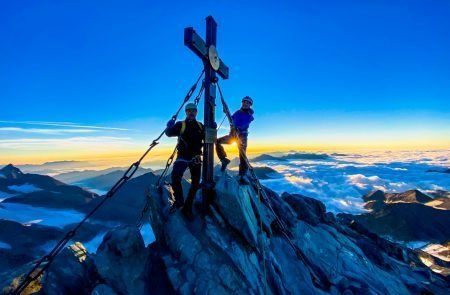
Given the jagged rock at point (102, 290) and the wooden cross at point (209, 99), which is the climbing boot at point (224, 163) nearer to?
the wooden cross at point (209, 99)

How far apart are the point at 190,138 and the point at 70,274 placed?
19.6 ft

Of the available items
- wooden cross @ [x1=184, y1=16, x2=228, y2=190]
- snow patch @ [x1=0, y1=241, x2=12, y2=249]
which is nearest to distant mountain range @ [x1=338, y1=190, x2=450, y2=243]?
wooden cross @ [x1=184, y1=16, x2=228, y2=190]

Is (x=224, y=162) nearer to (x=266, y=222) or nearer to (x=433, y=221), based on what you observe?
(x=266, y=222)

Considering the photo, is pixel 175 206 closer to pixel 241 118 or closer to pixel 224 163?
pixel 224 163

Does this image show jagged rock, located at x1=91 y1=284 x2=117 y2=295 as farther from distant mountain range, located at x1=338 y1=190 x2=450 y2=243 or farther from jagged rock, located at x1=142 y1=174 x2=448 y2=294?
distant mountain range, located at x1=338 y1=190 x2=450 y2=243

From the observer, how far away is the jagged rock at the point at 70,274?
9164 millimetres

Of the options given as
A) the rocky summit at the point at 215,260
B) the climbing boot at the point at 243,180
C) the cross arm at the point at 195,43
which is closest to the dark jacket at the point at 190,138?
the rocky summit at the point at 215,260

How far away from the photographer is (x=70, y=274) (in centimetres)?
961

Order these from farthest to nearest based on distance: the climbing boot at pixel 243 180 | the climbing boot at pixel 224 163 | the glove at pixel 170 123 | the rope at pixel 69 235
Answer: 1. the climbing boot at pixel 243 180
2. the climbing boot at pixel 224 163
3. the glove at pixel 170 123
4. the rope at pixel 69 235

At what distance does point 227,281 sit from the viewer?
955 centimetres

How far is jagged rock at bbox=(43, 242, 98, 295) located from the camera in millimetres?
9164

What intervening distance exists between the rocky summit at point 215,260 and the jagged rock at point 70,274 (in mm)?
27

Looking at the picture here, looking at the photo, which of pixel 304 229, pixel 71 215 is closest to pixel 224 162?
pixel 304 229

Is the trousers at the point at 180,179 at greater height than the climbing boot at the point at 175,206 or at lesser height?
greater
